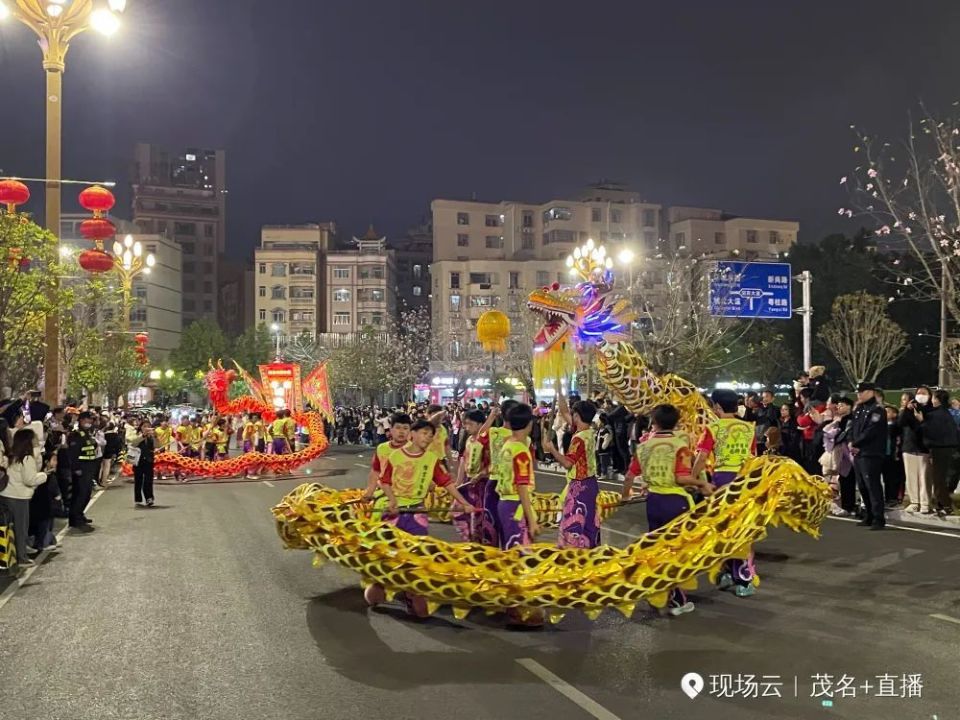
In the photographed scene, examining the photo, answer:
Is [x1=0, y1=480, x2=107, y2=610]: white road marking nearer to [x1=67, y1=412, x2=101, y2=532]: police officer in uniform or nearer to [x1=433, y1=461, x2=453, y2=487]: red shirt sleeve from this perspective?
[x1=67, y1=412, x2=101, y2=532]: police officer in uniform

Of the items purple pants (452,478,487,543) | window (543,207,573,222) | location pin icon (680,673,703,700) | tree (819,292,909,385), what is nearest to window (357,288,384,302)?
window (543,207,573,222)

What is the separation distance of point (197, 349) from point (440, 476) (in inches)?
2359

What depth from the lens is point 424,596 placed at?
6.91 m

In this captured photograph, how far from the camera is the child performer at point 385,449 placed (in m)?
7.39

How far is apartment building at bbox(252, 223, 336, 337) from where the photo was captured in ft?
225

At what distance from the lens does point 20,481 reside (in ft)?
30.2

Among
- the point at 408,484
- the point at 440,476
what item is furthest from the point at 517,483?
the point at 408,484

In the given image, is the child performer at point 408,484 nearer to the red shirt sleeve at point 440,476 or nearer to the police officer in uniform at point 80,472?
the red shirt sleeve at point 440,476

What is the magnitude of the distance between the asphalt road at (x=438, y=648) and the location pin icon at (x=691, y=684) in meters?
0.04

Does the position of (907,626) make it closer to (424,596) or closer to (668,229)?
(424,596)

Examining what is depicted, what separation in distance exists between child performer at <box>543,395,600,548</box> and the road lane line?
185cm

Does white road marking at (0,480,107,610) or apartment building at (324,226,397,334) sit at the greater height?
apartment building at (324,226,397,334)

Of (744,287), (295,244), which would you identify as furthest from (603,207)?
(744,287)

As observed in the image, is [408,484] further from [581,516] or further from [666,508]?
[666,508]
